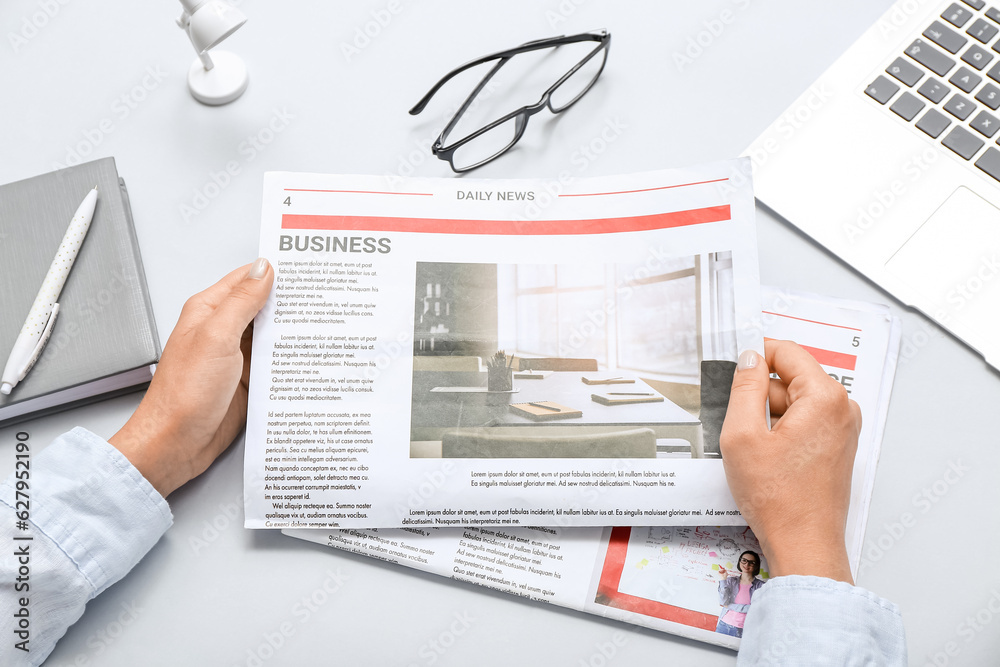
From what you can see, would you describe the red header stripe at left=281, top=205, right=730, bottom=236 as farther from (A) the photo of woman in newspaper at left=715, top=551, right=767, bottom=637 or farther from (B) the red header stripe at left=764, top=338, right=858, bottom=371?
(A) the photo of woman in newspaper at left=715, top=551, right=767, bottom=637

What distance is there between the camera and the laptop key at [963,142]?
58 cm

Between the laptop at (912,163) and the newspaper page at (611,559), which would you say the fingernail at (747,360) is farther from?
the laptop at (912,163)

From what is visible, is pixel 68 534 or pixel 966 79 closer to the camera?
pixel 68 534

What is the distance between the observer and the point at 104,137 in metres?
0.64

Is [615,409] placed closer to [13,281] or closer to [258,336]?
[258,336]

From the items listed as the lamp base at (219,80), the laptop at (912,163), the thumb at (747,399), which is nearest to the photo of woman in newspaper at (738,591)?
the thumb at (747,399)

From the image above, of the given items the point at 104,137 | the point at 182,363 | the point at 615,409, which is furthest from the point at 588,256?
the point at 104,137

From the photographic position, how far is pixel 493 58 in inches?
24.8

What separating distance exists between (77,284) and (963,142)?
803 millimetres
